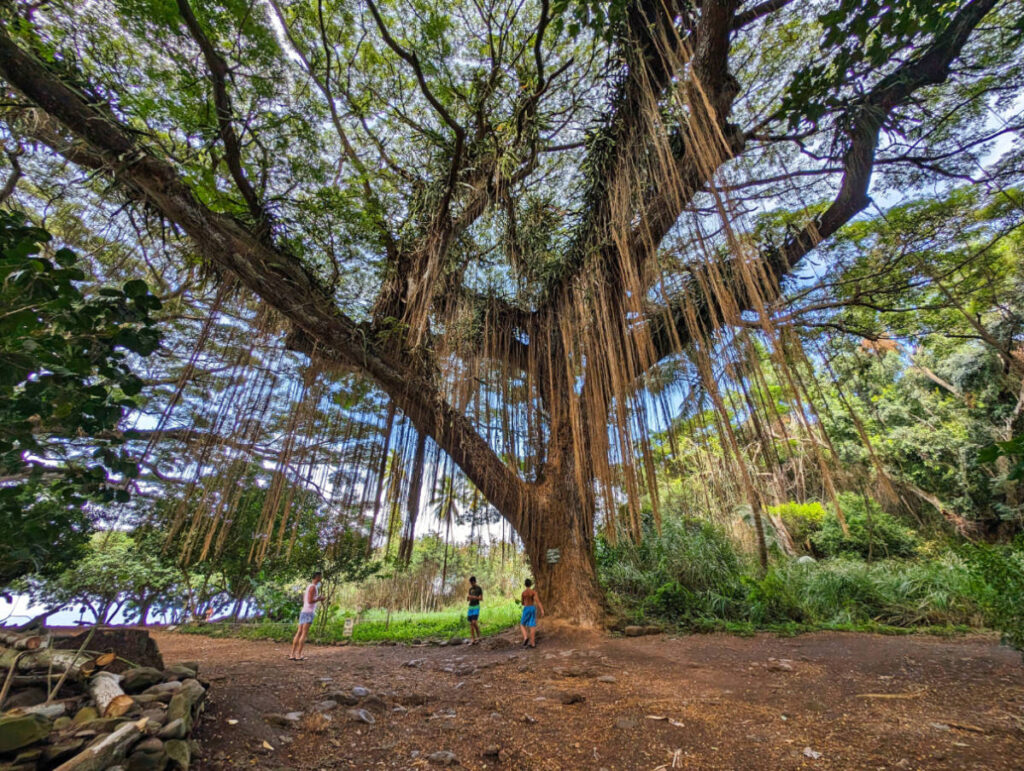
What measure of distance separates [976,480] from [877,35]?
8.39 meters

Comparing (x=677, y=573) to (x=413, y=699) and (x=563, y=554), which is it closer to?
(x=563, y=554)

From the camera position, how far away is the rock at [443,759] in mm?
1479

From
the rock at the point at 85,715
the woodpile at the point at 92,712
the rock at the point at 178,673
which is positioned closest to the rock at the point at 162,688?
the woodpile at the point at 92,712

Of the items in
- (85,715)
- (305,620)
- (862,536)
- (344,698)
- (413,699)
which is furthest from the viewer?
(862,536)

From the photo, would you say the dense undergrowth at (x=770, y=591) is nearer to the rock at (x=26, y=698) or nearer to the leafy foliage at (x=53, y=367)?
the rock at (x=26, y=698)

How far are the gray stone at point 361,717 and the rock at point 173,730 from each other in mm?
737

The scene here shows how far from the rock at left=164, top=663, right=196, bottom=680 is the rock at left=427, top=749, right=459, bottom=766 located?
3.97 feet

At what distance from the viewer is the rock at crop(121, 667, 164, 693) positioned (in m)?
1.57

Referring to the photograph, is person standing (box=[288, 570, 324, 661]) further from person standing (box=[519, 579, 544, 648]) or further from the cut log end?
the cut log end

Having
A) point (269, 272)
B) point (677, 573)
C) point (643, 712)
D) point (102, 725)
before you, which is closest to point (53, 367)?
point (102, 725)

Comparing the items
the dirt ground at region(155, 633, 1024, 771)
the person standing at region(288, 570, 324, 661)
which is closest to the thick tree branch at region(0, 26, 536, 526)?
the dirt ground at region(155, 633, 1024, 771)

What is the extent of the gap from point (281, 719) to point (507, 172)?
340 cm

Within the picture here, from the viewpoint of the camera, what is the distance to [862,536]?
724 centimetres

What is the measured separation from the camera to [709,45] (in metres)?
2.46
